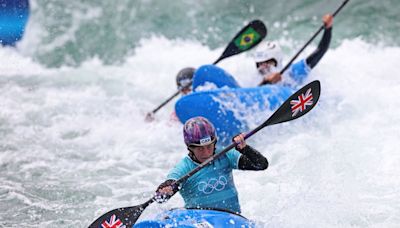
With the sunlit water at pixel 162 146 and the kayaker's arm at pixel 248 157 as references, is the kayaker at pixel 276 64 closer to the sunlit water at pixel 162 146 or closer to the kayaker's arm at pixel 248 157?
the sunlit water at pixel 162 146

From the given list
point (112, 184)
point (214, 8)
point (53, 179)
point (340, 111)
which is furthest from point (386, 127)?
point (214, 8)

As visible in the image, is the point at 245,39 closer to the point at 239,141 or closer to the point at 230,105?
the point at 230,105

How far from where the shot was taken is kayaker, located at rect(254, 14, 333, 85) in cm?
706

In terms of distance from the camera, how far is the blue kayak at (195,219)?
12.3 ft

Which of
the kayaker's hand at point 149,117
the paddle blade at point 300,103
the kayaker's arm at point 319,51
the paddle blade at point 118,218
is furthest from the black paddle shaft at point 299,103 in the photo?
the kayaker's hand at point 149,117

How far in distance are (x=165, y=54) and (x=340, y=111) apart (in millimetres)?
4013

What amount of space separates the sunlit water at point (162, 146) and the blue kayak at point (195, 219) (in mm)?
262

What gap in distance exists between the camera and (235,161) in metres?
4.16

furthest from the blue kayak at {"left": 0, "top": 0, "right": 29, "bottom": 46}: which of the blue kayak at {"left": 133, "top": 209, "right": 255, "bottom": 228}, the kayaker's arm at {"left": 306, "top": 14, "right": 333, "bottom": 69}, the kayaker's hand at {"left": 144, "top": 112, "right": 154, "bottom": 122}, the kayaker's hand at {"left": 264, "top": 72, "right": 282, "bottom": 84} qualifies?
the blue kayak at {"left": 133, "top": 209, "right": 255, "bottom": 228}

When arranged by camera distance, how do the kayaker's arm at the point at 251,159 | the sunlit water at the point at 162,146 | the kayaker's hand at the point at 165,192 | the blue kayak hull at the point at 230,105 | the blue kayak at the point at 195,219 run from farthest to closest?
1. the blue kayak hull at the point at 230,105
2. the sunlit water at the point at 162,146
3. the kayaker's arm at the point at 251,159
4. the kayaker's hand at the point at 165,192
5. the blue kayak at the point at 195,219

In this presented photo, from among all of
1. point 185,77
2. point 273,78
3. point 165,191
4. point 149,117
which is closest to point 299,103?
point 165,191

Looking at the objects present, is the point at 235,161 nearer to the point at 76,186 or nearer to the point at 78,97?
the point at 76,186

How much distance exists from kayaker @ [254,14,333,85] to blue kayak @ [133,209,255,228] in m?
3.35

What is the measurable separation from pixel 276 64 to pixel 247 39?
2.49 ft
